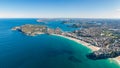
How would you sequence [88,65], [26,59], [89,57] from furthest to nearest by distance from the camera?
[89,57] → [26,59] → [88,65]

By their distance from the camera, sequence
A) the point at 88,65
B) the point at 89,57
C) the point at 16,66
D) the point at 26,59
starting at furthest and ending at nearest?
Result: the point at 89,57
the point at 26,59
the point at 88,65
the point at 16,66

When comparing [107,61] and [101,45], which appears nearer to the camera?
[107,61]

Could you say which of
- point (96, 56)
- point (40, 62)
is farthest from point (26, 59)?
point (96, 56)

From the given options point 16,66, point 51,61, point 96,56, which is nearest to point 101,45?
point 96,56

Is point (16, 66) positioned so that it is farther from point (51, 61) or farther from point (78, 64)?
point (78, 64)

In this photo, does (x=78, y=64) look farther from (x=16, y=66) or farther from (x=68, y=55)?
(x=16, y=66)

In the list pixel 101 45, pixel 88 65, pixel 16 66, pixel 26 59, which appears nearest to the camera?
pixel 16 66

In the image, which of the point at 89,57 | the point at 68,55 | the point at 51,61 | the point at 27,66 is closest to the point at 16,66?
the point at 27,66

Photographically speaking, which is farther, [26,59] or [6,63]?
[26,59]

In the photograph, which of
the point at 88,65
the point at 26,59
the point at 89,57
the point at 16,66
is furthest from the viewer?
the point at 89,57

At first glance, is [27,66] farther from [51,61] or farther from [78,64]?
[78,64]
